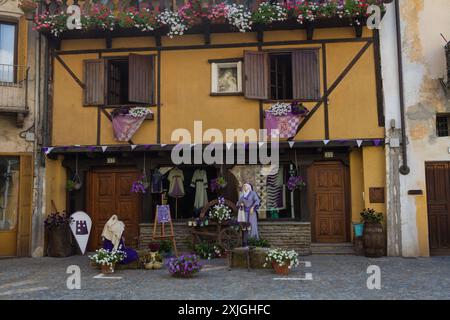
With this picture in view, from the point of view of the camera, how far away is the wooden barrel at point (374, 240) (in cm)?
1170

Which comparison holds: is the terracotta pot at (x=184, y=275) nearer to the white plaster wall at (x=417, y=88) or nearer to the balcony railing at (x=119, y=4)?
the white plaster wall at (x=417, y=88)

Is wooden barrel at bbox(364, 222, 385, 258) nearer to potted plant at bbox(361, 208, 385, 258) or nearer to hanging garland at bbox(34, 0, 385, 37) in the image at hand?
potted plant at bbox(361, 208, 385, 258)

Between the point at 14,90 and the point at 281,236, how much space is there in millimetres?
8135

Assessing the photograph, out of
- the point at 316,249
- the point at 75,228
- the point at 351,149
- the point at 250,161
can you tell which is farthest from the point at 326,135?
the point at 75,228

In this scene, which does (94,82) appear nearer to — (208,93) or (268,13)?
(208,93)

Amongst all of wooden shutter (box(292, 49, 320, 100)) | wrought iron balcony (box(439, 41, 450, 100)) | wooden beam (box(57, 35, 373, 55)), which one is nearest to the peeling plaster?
wrought iron balcony (box(439, 41, 450, 100))

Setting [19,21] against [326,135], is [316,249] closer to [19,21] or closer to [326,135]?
[326,135]

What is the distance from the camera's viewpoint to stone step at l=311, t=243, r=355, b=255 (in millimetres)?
12344

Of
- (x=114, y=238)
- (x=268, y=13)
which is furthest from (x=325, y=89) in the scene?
(x=114, y=238)

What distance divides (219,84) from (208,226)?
384cm

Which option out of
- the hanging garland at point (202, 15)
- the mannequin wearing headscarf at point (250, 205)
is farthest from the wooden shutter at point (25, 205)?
the mannequin wearing headscarf at point (250, 205)

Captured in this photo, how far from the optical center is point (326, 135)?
40.5ft

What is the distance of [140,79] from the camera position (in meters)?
13.0

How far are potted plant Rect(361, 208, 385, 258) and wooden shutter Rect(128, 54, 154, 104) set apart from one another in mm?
6469
